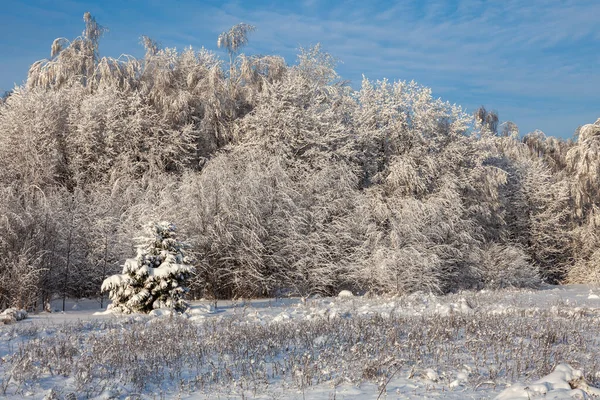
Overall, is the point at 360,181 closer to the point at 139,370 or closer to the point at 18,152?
the point at 18,152

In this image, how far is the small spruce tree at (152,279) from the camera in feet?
43.9

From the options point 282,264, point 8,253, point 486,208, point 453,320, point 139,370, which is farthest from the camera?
point 486,208

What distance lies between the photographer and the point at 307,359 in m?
6.96

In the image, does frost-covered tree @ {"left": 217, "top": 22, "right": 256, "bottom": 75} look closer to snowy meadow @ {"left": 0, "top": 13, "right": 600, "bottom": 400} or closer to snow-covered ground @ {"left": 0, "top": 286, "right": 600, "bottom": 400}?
snowy meadow @ {"left": 0, "top": 13, "right": 600, "bottom": 400}

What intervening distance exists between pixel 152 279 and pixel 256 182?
7.77m

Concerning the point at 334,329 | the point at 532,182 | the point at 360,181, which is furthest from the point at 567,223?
the point at 334,329

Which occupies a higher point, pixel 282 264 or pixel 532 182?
pixel 532 182

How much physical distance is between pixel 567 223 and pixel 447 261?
510 inches

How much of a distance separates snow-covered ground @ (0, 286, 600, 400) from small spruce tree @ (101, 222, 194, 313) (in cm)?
243

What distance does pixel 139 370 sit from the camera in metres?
6.57

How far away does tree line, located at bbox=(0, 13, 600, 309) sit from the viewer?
61.3 ft

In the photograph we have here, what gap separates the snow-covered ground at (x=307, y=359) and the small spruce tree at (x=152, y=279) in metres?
2.43

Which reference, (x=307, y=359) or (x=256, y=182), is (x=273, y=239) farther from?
(x=307, y=359)

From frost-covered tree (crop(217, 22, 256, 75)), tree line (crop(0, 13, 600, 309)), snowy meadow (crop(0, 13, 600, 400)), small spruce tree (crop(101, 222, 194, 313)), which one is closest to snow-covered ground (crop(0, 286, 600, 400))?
snowy meadow (crop(0, 13, 600, 400))
